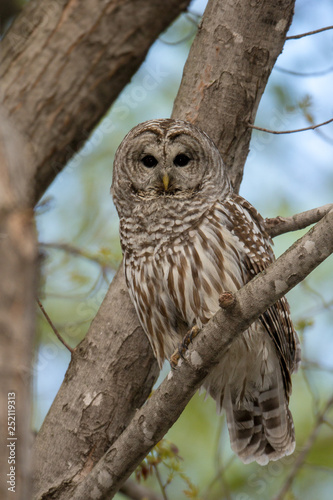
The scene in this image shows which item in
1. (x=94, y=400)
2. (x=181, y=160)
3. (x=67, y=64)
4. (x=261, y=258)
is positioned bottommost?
(x=94, y=400)

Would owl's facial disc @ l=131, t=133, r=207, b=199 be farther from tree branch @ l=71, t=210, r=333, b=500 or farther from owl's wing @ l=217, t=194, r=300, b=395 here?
tree branch @ l=71, t=210, r=333, b=500

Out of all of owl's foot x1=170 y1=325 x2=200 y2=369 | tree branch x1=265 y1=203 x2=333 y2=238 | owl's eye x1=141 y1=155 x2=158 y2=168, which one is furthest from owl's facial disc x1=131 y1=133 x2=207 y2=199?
owl's foot x1=170 y1=325 x2=200 y2=369

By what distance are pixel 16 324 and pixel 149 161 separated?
108 inches

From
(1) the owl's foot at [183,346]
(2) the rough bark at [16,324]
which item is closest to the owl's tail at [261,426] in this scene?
(1) the owl's foot at [183,346]

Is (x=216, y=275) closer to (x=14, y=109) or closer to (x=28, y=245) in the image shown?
(x=14, y=109)

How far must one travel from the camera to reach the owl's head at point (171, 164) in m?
4.10

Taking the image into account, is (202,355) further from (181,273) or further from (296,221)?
(296,221)

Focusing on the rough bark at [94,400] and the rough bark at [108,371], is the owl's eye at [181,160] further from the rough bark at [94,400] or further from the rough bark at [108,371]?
the rough bark at [94,400]

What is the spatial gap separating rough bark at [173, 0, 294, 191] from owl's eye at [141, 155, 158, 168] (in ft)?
1.09

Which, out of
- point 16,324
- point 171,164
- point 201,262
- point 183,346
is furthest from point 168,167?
point 16,324

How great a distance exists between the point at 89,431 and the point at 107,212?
2.70 metres

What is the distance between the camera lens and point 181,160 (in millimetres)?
4227

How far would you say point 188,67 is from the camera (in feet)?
14.3

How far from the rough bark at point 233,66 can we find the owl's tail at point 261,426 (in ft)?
4.43
